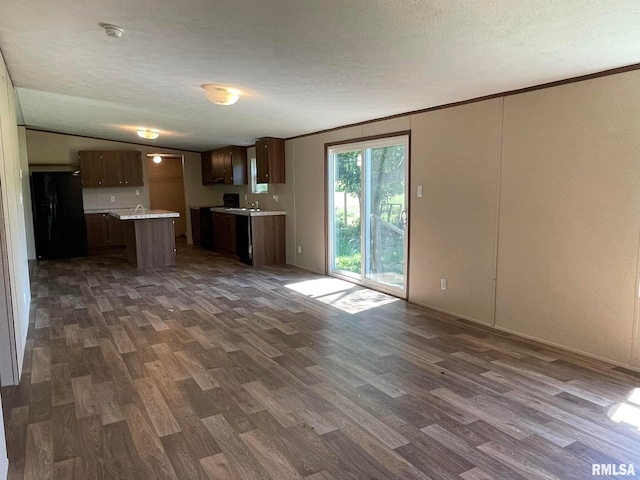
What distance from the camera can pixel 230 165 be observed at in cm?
886

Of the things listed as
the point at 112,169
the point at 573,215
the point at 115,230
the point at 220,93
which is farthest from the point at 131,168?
the point at 573,215

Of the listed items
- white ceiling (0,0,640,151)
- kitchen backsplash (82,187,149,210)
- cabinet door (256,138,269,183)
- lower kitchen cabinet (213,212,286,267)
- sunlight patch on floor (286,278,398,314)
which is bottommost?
sunlight patch on floor (286,278,398,314)

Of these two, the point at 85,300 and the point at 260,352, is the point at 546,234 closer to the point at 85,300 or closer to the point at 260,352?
the point at 260,352

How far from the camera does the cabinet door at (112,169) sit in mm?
9180

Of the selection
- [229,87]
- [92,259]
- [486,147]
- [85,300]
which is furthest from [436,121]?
[92,259]

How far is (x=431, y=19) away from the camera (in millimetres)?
2381

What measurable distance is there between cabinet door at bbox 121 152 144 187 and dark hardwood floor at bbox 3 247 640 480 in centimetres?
525

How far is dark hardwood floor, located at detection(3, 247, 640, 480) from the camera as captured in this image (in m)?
2.13

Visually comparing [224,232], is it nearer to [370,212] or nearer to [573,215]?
[370,212]

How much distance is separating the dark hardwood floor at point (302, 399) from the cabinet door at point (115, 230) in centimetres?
468

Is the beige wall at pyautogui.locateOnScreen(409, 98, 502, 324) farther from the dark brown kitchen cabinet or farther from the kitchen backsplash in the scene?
the kitchen backsplash

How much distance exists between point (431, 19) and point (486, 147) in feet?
6.40

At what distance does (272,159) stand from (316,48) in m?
4.59

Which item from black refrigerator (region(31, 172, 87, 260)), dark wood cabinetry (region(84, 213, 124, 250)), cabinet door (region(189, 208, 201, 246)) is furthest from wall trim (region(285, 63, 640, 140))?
dark wood cabinetry (region(84, 213, 124, 250))
